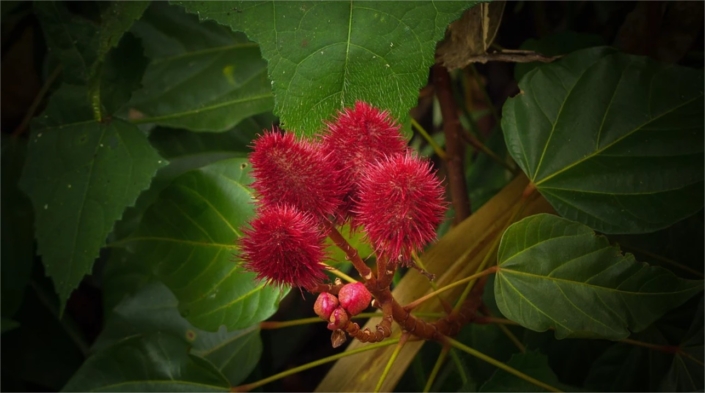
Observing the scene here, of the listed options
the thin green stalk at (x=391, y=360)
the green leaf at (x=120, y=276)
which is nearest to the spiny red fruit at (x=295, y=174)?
the thin green stalk at (x=391, y=360)

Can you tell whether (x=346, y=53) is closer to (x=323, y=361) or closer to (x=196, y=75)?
(x=323, y=361)

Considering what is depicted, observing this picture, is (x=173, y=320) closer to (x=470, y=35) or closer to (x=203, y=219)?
(x=203, y=219)

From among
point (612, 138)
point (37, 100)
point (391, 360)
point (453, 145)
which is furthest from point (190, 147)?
point (612, 138)

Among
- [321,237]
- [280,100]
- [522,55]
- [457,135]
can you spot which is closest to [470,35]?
[522,55]

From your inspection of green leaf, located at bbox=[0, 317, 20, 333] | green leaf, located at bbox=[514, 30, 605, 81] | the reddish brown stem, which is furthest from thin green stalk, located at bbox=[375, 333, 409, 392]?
green leaf, located at bbox=[0, 317, 20, 333]

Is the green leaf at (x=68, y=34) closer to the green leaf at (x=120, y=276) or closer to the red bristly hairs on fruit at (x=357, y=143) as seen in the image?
the green leaf at (x=120, y=276)

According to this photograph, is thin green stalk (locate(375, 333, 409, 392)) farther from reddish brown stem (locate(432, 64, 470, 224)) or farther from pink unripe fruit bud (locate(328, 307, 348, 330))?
reddish brown stem (locate(432, 64, 470, 224))

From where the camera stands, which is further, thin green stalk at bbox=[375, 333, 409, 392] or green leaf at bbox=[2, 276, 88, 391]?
green leaf at bbox=[2, 276, 88, 391]
